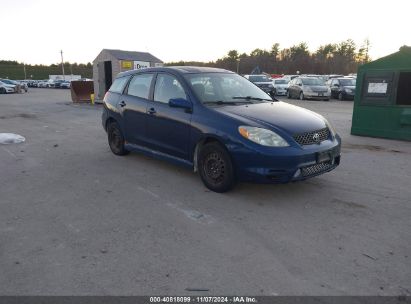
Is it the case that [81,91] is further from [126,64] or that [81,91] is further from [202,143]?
[202,143]

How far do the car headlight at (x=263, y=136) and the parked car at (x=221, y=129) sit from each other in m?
0.01

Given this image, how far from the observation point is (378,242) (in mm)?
3656

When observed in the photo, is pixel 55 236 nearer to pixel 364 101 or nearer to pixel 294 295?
pixel 294 295

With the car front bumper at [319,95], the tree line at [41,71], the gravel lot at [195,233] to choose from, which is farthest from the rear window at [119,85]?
the tree line at [41,71]

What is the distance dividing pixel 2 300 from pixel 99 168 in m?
3.84

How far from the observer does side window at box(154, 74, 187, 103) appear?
5.68 metres

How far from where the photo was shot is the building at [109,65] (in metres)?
19.2

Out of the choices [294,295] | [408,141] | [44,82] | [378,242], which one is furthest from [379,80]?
[44,82]

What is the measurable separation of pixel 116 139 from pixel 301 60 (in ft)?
253

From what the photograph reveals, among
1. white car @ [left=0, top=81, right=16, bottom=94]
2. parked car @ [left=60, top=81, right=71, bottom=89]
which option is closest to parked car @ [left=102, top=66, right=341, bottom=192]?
white car @ [left=0, top=81, right=16, bottom=94]

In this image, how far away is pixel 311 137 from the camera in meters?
4.77

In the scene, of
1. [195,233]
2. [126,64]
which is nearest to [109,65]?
[126,64]

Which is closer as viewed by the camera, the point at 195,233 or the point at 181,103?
the point at 195,233

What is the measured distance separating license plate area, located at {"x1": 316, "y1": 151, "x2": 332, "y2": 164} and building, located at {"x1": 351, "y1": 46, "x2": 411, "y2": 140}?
5177 mm
